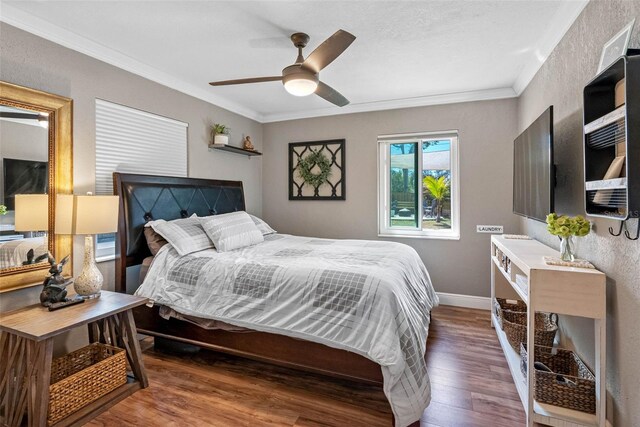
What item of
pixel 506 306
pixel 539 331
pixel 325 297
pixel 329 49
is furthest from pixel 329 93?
pixel 506 306

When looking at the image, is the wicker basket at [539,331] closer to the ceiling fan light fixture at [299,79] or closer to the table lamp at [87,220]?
the ceiling fan light fixture at [299,79]

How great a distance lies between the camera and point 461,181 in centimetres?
382

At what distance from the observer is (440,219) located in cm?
405

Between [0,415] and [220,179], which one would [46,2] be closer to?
[220,179]

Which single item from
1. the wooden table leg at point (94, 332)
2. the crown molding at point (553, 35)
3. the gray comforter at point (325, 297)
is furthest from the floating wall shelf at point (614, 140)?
the wooden table leg at point (94, 332)

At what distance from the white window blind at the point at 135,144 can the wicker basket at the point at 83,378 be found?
127cm

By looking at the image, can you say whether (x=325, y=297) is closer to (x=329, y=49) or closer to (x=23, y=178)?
(x=329, y=49)

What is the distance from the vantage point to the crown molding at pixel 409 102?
3.63 meters

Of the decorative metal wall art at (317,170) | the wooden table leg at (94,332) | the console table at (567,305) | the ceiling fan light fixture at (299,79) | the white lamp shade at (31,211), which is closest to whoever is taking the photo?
the console table at (567,305)

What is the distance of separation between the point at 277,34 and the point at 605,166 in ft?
7.36

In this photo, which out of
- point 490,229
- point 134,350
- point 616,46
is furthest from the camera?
point 490,229

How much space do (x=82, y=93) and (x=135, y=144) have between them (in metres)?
0.57

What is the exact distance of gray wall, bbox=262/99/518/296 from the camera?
368 centimetres

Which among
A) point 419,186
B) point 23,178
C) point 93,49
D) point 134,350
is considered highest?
point 93,49
